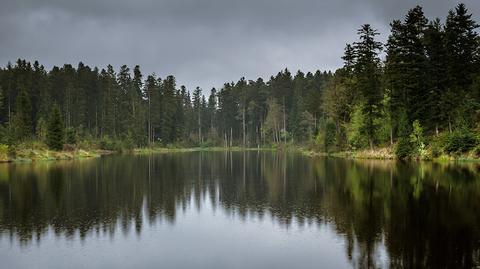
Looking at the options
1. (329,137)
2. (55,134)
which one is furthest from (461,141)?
(55,134)

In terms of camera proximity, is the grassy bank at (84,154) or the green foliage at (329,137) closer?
the grassy bank at (84,154)

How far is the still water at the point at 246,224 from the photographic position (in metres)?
17.0

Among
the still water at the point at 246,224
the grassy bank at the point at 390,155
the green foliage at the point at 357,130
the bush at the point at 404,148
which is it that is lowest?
the still water at the point at 246,224

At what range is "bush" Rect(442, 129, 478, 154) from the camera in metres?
53.6

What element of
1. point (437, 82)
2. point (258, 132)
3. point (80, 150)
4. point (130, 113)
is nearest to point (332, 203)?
point (437, 82)

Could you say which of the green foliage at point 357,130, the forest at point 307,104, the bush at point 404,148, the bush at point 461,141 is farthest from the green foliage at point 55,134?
the bush at point 461,141

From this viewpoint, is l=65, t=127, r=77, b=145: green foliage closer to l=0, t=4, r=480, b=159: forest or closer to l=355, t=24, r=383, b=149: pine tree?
l=0, t=4, r=480, b=159: forest

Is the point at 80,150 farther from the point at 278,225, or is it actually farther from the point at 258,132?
the point at 258,132

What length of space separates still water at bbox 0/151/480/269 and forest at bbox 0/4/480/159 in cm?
2511

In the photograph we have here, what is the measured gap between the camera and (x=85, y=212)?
2677 cm

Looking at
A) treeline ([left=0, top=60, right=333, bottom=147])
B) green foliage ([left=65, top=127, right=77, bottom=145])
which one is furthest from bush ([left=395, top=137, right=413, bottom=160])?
green foliage ([left=65, top=127, right=77, bottom=145])

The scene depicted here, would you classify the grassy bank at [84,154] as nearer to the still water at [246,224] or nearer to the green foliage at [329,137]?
the green foliage at [329,137]

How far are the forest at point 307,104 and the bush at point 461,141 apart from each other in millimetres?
120

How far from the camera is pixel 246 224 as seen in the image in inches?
930
